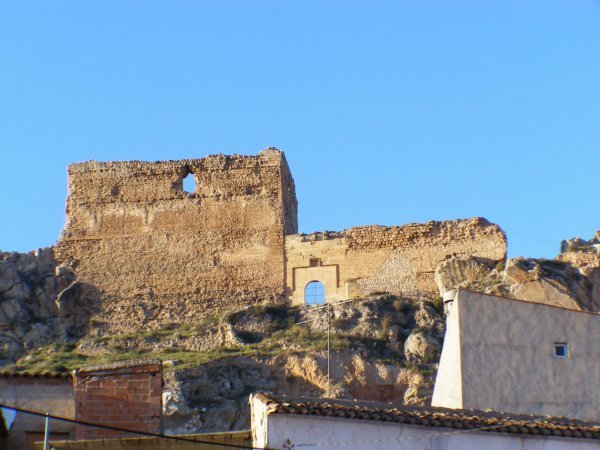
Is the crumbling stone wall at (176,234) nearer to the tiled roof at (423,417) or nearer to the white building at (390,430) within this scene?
the tiled roof at (423,417)

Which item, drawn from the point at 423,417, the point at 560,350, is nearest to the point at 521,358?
the point at 560,350

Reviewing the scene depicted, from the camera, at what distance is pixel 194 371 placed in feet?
118

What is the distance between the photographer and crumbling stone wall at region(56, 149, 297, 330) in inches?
1672

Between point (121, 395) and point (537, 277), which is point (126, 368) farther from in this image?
point (537, 277)

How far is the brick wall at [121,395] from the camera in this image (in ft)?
67.6

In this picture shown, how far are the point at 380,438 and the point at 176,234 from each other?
86.1 feet

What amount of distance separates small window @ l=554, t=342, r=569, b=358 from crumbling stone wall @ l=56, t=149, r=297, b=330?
19929mm

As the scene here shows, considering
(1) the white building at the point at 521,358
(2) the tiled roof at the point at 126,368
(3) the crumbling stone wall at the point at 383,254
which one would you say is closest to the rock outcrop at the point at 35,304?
(3) the crumbling stone wall at the point at 383,254

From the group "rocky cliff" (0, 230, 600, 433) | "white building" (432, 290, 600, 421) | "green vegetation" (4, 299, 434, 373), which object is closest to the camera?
"white building" (432, 290, 600, 421)

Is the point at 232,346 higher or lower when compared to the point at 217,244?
lower

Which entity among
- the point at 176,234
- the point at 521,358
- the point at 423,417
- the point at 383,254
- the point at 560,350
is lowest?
the point at 423,417

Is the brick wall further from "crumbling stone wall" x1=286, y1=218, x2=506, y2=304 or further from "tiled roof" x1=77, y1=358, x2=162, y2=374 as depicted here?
"crumbling stone wall" x1=286, y1=218, x2=506, y2=304

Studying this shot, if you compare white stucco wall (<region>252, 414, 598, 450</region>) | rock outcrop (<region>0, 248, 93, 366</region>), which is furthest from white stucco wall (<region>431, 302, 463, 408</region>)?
rock outcrop (<region>0, 248, 93, 366</region>)

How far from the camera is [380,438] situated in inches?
708
